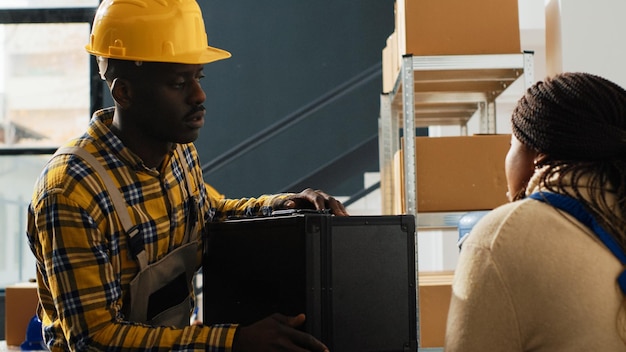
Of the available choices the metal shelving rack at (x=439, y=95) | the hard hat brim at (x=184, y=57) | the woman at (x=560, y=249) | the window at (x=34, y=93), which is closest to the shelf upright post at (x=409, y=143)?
the metal shelving rack at (x=439, y=95)

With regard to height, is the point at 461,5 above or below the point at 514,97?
above

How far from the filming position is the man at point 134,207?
142 cm

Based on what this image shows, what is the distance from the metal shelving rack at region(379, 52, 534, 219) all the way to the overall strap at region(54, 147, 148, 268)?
142 cm

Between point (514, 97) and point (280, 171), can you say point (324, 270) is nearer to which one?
point (514, 97)

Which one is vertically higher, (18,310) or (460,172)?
(460,172)

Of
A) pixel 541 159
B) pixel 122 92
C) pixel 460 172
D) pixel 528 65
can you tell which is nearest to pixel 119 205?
pixel 122 92

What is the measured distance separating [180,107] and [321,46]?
3.70 metres

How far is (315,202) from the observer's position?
5.62ft

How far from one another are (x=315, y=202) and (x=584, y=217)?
68 cm

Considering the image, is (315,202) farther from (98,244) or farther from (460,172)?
(460,172)

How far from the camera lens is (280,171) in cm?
518

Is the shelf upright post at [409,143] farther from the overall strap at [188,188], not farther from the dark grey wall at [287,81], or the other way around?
the dark grey wall at [287,81]

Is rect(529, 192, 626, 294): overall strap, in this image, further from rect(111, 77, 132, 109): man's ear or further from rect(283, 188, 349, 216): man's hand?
rect(111, 77, 132, 109): man's ear

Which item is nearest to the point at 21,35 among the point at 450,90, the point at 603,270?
the point at 450,90
